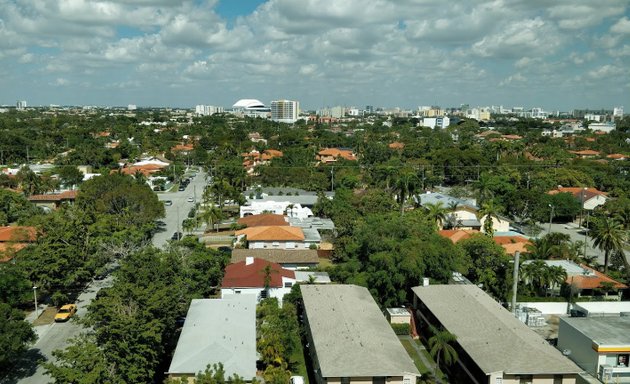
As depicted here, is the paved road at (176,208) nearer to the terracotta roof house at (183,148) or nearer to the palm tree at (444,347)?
the terracotta roof house at (183,148)

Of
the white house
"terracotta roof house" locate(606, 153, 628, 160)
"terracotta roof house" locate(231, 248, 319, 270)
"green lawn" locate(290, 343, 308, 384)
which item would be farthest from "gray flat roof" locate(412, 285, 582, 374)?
"terracotta roof house" locate(606, 153, 628, 160)

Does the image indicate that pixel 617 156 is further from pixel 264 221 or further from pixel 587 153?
pixel 264 221

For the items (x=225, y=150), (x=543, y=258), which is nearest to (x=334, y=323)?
(x=543, y=258)

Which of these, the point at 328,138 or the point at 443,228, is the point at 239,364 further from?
the point at 328,138

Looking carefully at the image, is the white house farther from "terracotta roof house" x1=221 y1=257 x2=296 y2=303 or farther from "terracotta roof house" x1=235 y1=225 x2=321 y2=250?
"terracotta roof house" x1=221 y1=257 x2=296 y2=303

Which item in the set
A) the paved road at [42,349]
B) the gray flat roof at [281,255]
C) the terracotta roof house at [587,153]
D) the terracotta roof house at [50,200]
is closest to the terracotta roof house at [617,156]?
the terracotta roof house at [587,153]

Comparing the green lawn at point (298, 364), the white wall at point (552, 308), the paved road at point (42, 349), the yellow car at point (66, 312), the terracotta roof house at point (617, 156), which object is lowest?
the paved road at point (42, 349)

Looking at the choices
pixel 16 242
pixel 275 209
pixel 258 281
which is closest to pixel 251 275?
pixel 258 281
